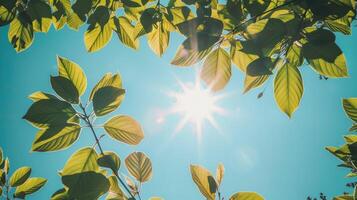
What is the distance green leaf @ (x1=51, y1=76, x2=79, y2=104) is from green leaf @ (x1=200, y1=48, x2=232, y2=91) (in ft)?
1.88

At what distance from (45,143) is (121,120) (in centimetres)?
30

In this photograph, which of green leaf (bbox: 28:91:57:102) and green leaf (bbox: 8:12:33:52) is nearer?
green leaf (bbox: 28:91:57:102)

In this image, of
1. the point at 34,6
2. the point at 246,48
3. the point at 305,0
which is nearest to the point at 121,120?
the point at 246,48

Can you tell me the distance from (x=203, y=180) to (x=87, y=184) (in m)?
0.50

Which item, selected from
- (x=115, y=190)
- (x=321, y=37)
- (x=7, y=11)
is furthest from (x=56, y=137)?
(x=321, y=37)

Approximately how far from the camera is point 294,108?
125 cm

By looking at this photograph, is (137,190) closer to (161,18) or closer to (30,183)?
(30,183)

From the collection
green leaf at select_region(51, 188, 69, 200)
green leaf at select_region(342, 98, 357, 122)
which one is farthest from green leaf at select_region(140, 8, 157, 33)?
green leaf at select_region(342, 98, 357, 122)

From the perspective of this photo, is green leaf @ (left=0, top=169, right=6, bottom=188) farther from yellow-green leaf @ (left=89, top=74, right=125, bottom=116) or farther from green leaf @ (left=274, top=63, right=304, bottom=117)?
green leaf @ (left=274, top=63, right=304, bottom=117)

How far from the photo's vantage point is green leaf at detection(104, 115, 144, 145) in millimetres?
1207

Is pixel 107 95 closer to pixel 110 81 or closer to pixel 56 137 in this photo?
pixel 110 81

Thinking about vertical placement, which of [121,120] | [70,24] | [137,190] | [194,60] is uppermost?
[70,24]

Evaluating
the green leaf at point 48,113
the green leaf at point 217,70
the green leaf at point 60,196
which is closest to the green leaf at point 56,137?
the green leaf at point 48,113

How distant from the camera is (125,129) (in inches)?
47.8
